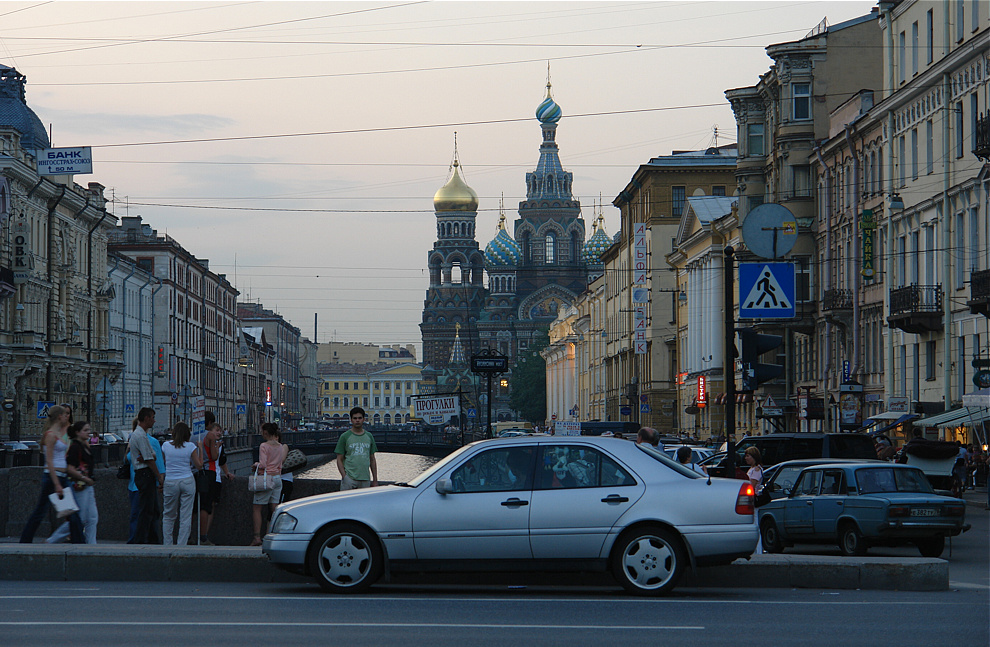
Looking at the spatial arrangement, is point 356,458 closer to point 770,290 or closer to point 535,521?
point 535,521

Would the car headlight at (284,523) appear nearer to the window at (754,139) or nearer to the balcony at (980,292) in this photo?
the balcony at (980,292)

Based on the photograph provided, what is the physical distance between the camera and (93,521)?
16312mm

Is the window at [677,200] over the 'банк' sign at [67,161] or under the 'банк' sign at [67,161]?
over

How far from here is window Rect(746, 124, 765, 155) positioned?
6022cm

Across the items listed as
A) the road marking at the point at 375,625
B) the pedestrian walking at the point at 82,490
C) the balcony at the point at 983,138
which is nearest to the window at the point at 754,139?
the balcony at the point at 983,138

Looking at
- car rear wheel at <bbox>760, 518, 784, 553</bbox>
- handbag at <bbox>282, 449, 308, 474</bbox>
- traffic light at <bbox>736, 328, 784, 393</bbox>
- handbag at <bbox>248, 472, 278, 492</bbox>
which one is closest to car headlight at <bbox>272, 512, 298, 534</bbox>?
handbag at <bbox>248, 472, 278, 492</bbox>

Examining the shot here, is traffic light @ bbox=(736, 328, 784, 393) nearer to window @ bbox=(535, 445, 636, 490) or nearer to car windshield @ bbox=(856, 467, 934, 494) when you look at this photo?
car windshield @ bbox=(856, 467, 934, 494)

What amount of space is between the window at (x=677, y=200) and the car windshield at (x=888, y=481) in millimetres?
67314

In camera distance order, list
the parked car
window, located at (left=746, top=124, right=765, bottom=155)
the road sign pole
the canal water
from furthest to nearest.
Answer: the canal water
window, located at (left=746, top=124, right=765, bottom=155)
the parked car
the road sign pole

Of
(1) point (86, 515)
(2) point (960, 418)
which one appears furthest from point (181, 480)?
(2) point (960, 418)

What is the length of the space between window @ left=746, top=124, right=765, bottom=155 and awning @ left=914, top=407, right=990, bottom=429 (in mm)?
25014

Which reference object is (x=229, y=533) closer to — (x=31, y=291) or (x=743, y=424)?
(x=743, y=424)

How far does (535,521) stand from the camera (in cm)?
1273

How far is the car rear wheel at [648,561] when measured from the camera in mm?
12711
